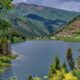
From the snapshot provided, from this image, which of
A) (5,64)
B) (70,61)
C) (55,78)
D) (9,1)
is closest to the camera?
(55,78)

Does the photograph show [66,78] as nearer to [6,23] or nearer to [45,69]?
[6,23]

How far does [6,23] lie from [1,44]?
6289 inches

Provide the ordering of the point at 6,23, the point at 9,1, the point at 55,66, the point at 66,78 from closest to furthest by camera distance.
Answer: the point at 66,78 → the point at 9,1 → the point at 6,23 → the point at 55,66

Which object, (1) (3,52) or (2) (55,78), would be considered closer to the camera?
(2) (55,78)

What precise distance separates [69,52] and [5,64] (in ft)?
107

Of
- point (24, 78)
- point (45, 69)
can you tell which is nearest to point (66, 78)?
point (24, 78)

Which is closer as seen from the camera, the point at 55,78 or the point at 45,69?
the point at 55,78

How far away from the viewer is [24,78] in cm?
9462

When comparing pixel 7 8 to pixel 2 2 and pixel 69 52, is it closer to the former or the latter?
pixel 2 2

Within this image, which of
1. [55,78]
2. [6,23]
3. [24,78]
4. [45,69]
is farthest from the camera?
[45,69]

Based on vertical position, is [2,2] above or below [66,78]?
above

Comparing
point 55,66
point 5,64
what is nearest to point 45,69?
point 5,64

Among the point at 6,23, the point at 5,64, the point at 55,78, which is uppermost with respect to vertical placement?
the point at 6,23

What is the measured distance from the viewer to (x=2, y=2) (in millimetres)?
14812
